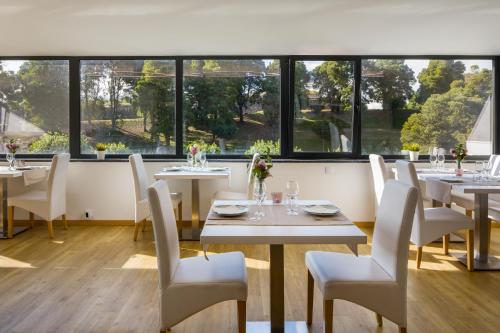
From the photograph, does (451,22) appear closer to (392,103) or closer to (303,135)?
(392,103)

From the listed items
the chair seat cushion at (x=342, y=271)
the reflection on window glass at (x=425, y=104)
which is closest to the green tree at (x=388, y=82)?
the reflection on window glass at (x=425, y=104)

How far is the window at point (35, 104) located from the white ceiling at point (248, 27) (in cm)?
22

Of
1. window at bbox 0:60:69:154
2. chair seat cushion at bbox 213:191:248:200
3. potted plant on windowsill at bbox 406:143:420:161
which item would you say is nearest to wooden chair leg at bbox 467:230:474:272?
potted plant on windowsill at bbox 406:143:420:161

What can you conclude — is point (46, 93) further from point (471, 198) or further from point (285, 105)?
point (471, 198)

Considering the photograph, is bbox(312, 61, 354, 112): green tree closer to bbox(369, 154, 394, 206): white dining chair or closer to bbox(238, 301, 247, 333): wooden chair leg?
bbox(369, 154, 394, 206): white dining chair

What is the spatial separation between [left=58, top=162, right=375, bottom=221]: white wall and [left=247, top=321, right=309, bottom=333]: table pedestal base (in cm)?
316

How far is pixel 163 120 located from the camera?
627 cm

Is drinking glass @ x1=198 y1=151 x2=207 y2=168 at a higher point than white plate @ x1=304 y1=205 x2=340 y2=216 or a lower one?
higher

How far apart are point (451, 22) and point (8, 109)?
5.73 meters

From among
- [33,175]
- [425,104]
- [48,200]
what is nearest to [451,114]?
[425,104]

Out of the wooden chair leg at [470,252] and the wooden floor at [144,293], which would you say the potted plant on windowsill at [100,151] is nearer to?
the wooden floor at [144,293]

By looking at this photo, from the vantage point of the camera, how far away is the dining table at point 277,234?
2281 mm

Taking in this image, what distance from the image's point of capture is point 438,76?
617cm

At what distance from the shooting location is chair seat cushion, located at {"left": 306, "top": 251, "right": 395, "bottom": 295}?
7.86 feet
